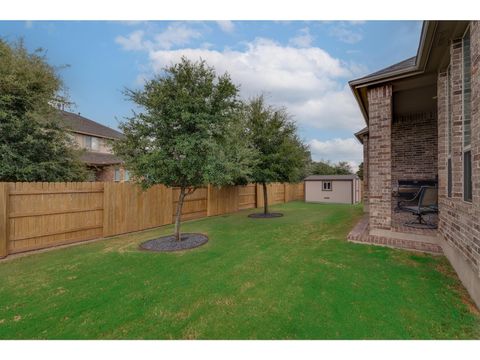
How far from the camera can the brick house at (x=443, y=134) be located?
311 centimetres

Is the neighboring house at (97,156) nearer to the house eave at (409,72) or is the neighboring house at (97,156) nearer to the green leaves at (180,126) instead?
the green leaves at (180,126)

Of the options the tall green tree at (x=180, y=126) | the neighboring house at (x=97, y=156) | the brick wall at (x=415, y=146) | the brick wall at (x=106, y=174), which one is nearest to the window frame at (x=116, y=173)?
the neighboring house at (x=97, y=156)

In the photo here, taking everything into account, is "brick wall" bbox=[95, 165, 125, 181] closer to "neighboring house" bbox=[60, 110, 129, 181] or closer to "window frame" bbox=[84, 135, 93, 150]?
"neighboring house" bbox=[60, 110, 129, 181]

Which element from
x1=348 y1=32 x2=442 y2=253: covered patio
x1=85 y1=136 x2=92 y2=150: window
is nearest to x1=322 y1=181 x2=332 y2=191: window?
x1=348 y1=32 x2=442 y2=253: covered patio

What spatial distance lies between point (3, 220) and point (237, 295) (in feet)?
18.2

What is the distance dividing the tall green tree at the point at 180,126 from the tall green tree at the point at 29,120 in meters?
3.41

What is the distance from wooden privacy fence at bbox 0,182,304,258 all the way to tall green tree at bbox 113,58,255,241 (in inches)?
71.7

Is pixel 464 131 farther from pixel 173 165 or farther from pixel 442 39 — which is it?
pixel 173 165

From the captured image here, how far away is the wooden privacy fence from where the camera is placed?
537 cm

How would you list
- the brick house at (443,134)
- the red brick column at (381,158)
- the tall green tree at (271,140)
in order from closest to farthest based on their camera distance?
the brick house at (443,134), the red brick column at (381,158), the tall green tree at (271,140)

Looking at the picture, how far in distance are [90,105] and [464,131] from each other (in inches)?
617

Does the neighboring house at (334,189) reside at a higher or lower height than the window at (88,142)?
lower

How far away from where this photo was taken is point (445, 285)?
345 cm
